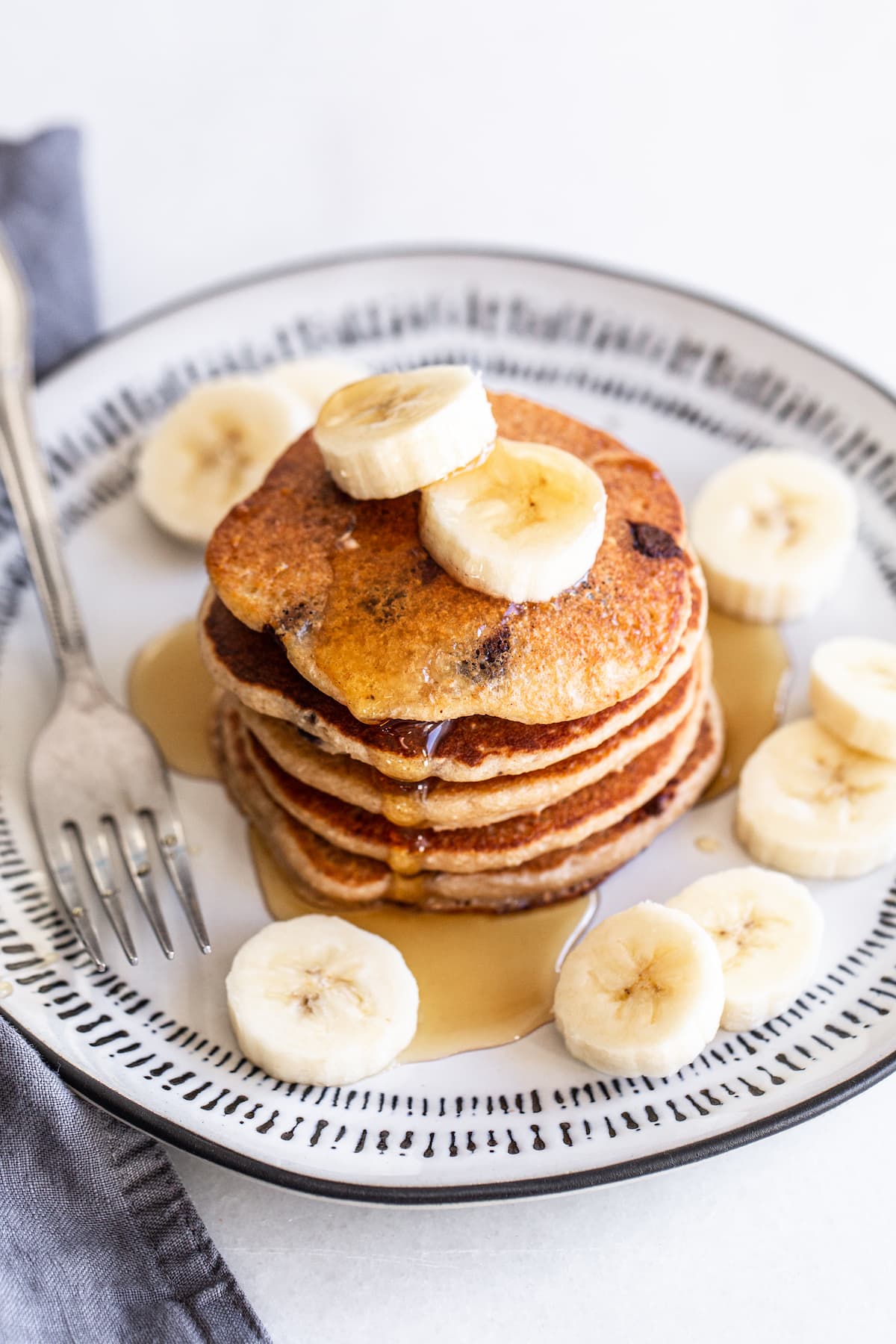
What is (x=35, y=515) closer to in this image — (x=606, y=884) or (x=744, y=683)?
(x=606, y=884)

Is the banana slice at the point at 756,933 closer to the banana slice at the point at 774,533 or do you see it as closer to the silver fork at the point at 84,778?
the banana slice at the point at 774,533

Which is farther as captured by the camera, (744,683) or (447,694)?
(744,683)

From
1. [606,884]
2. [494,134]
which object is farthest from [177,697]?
[494,134]

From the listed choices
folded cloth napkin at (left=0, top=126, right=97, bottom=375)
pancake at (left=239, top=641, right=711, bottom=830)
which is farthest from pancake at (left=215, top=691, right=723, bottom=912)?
folded cloth napkin at (left=0, top=126, right=97, bottom=375)

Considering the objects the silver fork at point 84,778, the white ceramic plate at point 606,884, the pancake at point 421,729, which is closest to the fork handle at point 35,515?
the silver fork at point 84,778

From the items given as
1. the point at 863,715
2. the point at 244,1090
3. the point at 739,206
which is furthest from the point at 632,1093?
the point at 739,206

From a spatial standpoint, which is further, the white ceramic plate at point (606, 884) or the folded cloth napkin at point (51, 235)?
the folded cloth napkin at point (51, 235)
